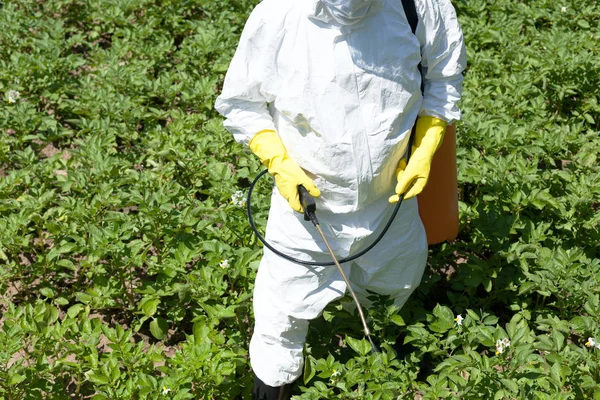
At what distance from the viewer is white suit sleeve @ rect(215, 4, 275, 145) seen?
2180 mm

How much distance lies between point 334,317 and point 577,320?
886mm

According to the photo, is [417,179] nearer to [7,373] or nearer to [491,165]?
[491,165]

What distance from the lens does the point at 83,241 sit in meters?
3.13

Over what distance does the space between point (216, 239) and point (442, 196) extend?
40.8 inches

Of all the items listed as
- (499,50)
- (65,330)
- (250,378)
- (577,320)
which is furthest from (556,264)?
(499,50)

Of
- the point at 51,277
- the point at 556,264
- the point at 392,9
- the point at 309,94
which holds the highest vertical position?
the point at 392,9

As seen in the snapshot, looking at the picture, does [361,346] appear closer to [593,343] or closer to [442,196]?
[442,196]

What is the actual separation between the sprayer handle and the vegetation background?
539 millimetres

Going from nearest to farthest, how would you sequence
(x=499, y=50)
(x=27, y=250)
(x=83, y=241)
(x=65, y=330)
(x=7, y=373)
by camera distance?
(x=7, y=373) → (x=65, y=330) → (x=83, y=241) → (x=27, y=250) → (x=499, y=50)

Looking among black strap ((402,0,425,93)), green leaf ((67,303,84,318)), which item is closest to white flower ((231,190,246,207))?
green leaf ((67,303,84,318))

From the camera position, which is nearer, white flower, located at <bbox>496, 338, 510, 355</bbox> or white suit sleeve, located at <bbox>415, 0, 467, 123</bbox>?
white suit sleeve, located at <bbox>415, 0, 467, 123</bbox>

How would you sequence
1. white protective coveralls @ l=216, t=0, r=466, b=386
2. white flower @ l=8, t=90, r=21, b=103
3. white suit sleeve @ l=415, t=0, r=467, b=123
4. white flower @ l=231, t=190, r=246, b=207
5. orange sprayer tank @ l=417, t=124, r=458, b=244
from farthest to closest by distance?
white flower @ l=8, t=90, r=21, b=103 < white flower @ l=231, t=190, r=246, b=207 < orange sprayer tank @ l=417, t=124, r=458, b=244 < white suit sleeve @ l=415, t=0, r=467, b=123 < white protective coveralls @ l=216, t=0, r=466, b=386

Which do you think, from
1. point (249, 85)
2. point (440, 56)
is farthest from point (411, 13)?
point (249, 85)

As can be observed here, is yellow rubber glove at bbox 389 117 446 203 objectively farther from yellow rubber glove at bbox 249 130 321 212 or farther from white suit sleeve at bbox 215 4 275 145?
white suit sleeve at bbox 215 4 275 145
